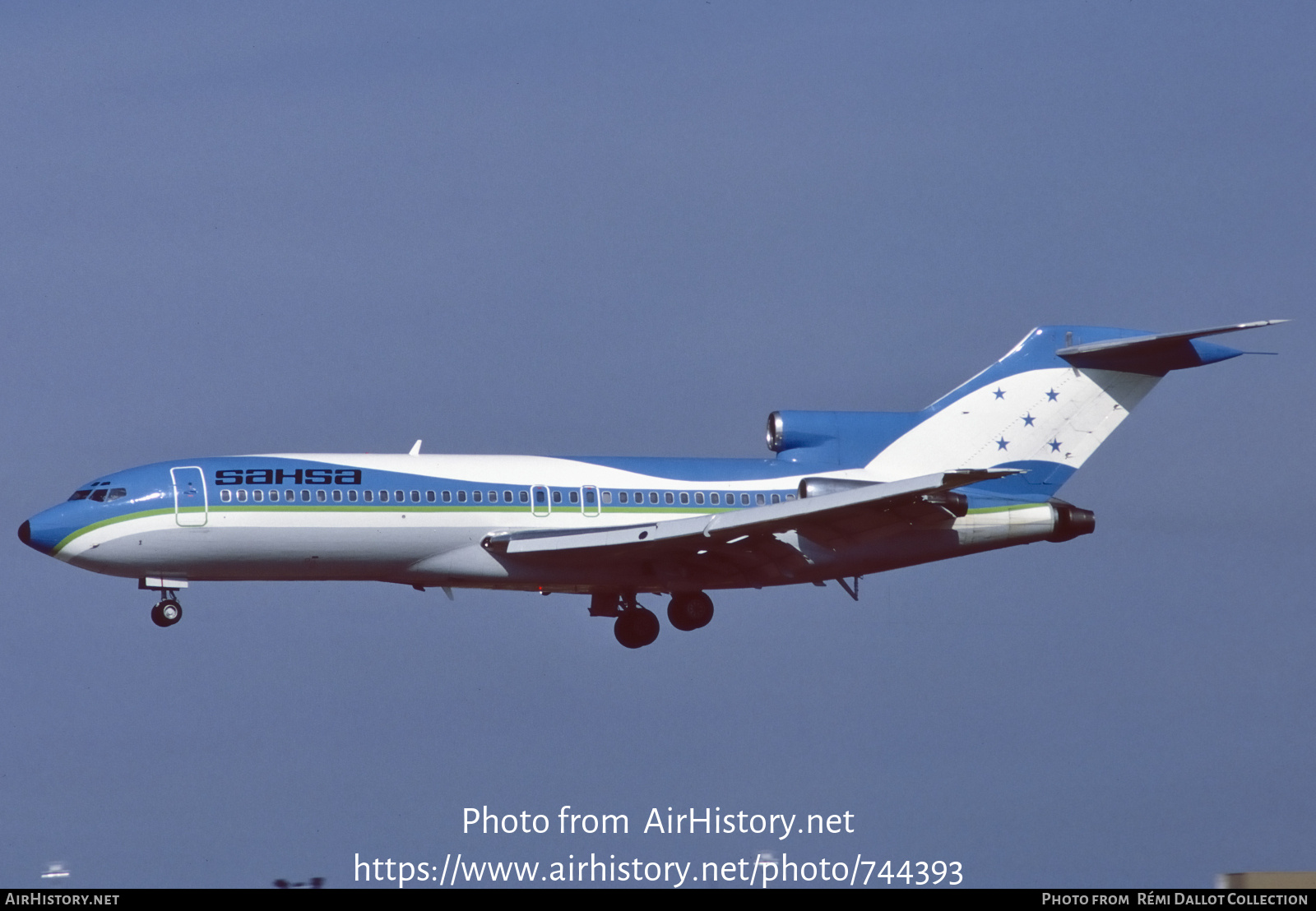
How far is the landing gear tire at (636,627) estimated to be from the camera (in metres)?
51.6

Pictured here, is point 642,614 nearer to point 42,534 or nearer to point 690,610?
point 690,610

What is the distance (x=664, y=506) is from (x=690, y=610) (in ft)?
8.74

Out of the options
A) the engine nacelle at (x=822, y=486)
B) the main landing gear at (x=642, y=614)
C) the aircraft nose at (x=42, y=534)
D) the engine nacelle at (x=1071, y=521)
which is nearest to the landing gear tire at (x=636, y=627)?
the main landing gear at (x=642, y=614)

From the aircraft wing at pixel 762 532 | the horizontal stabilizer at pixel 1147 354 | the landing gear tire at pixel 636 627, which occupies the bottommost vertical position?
the landing gear tire at pixel 636 627

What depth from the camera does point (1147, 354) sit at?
5219cm

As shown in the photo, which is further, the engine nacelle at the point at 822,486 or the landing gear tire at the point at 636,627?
the landing gear tire at the point at 636,627

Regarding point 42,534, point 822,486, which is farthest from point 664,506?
point 42,534

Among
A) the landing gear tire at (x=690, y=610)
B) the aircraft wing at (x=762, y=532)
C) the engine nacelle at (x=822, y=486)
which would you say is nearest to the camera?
the aircraft wing at (x=762, y=532)

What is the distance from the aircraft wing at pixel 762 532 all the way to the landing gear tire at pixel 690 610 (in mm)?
1345

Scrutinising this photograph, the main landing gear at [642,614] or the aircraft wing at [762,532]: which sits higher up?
the aircraft wing at [762,532]

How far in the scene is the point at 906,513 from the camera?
48.3 m

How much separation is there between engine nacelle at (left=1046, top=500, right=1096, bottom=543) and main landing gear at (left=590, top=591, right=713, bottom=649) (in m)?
8.32

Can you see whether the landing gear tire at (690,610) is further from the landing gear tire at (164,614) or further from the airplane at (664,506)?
the landing gear tire at (164,614)
